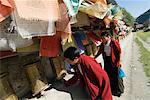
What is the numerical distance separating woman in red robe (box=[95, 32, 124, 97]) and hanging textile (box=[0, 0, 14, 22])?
10.9ft

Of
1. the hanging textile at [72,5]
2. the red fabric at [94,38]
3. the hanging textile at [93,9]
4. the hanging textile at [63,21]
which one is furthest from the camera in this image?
the red fabric at [94,38]

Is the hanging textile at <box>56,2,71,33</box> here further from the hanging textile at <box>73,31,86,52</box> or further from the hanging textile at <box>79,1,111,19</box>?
the hanging textile at <box>73,31,86,52</box>

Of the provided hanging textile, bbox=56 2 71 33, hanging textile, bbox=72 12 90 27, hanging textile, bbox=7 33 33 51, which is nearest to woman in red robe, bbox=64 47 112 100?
hanging textile, bbox=56 2 71 33

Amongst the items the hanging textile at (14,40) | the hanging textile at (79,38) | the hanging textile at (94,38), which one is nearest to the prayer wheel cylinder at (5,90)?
the hanging textile at (14,40)

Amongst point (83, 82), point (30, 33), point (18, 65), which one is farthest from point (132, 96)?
point (30, 33)

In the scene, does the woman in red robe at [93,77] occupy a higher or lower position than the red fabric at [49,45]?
lower

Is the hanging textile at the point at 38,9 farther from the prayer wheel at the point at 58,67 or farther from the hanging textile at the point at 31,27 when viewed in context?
the prayer wheel at the point at 58,67

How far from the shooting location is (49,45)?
5746 millimetres

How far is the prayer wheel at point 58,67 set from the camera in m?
6.59

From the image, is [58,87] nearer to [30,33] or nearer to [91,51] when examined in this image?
[30,33]

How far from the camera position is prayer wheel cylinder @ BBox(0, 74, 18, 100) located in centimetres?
482

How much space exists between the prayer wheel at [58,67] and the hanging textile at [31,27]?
67.0 inches

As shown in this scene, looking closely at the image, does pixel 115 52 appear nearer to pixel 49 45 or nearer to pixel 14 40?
pixel 49 45

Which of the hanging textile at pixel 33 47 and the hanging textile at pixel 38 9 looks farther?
the hanging textile at pixel 33 47
